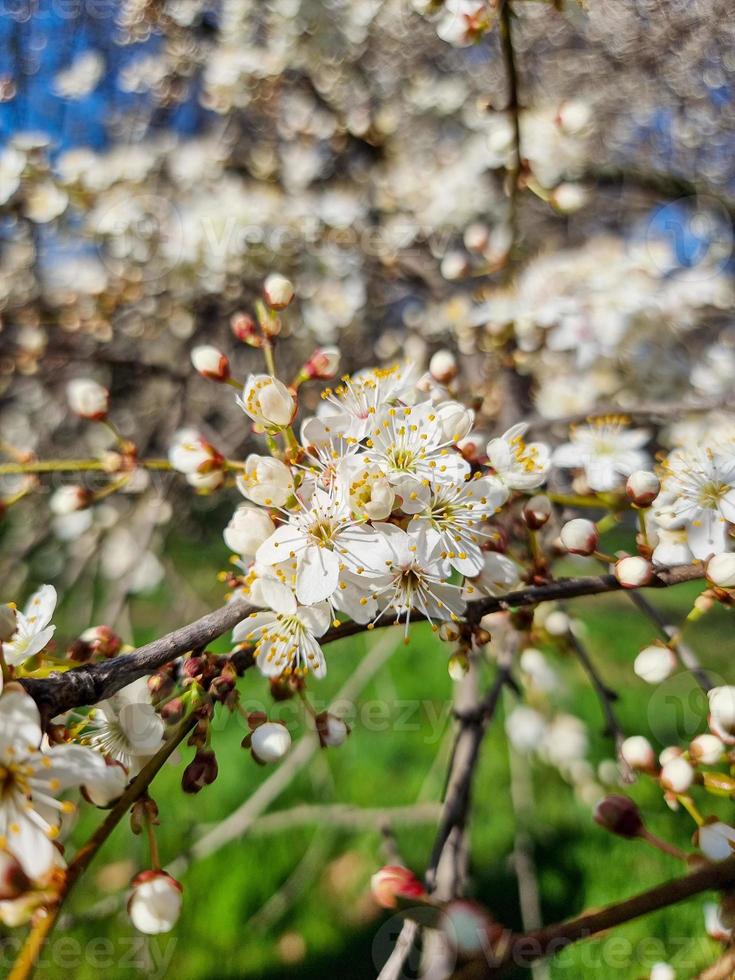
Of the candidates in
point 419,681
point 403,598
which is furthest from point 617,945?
point 419,681

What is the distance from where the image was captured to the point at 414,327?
314cm

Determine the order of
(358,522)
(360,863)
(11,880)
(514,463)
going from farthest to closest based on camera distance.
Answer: (360,863)
(514,463)
(358,522)
(11,880)

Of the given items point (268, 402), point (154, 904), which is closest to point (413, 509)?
point (268, 402)

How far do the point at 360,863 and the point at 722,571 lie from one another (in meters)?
1.97

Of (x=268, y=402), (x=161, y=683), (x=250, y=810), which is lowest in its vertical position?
(x=250, y=810)

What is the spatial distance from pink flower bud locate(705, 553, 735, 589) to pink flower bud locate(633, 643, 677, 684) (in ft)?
0.56

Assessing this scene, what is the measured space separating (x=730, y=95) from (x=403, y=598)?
13.7 ft

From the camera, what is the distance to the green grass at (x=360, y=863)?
1972 millimetres

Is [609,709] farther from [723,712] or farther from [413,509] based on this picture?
[413,509]

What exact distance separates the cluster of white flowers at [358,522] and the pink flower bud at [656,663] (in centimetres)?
24

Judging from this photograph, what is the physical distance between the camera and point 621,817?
84 centimetres

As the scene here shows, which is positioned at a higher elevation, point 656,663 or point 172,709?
point 172,709

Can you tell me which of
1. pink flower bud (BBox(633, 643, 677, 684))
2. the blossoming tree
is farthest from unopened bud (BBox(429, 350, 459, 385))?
pink flower bud (BBox(633, 643, 677, 684))

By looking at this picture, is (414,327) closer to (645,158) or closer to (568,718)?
(568,718)
